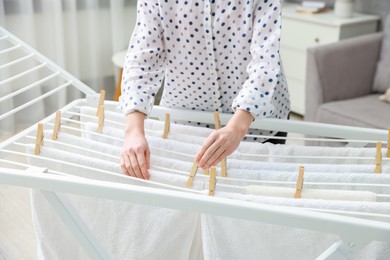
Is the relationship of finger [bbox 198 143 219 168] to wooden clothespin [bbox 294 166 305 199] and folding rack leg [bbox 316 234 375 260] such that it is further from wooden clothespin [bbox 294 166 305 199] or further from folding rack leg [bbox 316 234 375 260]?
folding rack leg [bbox 316 234 375 260]

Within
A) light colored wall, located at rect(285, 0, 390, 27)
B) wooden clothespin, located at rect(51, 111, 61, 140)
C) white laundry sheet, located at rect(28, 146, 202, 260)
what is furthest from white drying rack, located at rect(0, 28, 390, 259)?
light colored wall, located at rect(285, 0, 390, 27)

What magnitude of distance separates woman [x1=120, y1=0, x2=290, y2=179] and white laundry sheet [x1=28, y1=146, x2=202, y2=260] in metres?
0.08

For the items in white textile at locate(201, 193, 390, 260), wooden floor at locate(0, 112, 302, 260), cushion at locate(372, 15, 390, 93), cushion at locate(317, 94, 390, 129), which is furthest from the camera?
cushion at locate(372, 15, 390, 93)

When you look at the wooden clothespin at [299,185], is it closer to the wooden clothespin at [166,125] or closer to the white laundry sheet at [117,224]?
the white laundry sheet at [117,224]

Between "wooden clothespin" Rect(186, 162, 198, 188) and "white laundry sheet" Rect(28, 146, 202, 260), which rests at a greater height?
"wooden clothespin" Rect(186, 162, 198, 188)

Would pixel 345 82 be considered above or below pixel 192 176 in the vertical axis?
below

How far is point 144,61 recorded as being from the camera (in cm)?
152

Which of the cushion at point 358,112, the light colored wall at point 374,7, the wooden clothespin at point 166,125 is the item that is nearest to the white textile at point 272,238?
the wooden clothespin at point 166,125

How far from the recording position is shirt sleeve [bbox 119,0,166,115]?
4.83ft

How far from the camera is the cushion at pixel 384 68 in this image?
3193 millimetres

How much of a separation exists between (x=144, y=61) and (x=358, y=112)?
1.70 meters

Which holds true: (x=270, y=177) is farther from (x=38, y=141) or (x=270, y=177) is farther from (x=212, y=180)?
(x=38, y=141)

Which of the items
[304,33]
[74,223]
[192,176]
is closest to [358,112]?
[304,33]

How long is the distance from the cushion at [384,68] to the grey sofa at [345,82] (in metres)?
0.03
